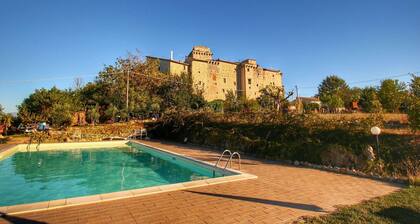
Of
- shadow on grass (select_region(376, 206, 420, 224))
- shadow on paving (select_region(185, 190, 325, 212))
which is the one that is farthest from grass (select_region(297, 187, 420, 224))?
shadow on paving (select_region(185, 190, 325, 212))

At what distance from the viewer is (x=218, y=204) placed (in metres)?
4.75

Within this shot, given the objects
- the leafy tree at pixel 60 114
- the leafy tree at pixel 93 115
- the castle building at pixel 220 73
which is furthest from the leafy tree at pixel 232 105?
the leafy tree at pixel 60 114

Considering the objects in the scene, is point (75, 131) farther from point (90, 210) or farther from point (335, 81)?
point (335, 81)

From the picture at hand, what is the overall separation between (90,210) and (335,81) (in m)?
77.5

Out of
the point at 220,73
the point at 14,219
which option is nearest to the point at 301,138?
the point at 14,219

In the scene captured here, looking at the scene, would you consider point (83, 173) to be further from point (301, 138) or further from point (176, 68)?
point (176, 68)

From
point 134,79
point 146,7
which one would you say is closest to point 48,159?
point 146,7

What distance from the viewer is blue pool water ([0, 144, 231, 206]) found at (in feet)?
26.0

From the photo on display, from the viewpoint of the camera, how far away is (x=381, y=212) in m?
4.29

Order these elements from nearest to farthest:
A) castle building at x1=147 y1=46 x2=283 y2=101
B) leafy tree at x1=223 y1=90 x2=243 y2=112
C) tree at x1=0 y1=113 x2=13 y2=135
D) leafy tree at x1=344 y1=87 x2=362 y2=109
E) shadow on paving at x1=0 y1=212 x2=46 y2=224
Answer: shadow on paving at x1=0 y1=212 x2=46 y2=224, tree at x1=0 y1=113 x2=13 y2=135, leafy tree at x1=223 y1=90 x2=243 y2=112, leafy tree at x1=344 y1=87 x2=362 y2=109, castle building at x1=147 y1=46 x2=283 y2=101

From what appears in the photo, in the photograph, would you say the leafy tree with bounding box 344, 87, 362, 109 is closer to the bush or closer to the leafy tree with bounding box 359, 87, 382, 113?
the leafy tree with bounding box 359, 87, 382, 113

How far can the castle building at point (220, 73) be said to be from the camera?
49.4 m

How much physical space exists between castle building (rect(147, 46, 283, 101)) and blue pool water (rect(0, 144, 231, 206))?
32.8 meters

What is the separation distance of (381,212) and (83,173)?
1046 cm
